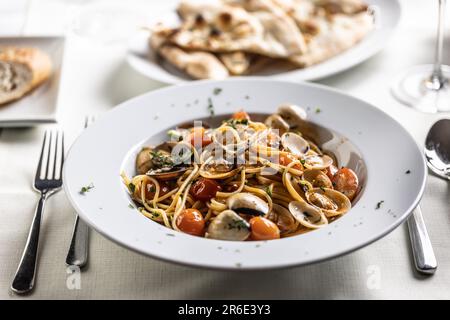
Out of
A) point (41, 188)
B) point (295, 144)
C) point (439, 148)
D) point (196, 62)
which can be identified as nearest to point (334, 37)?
point (196, 62)

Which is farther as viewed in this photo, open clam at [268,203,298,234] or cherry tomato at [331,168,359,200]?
cherry tomato at [331,168,359,200]

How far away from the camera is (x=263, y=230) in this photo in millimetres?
2789

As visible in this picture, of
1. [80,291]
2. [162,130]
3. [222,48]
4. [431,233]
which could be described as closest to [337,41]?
[222,48]

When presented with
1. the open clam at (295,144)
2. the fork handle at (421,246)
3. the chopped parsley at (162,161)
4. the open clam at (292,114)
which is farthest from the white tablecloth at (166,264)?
the open clam at (292,114)

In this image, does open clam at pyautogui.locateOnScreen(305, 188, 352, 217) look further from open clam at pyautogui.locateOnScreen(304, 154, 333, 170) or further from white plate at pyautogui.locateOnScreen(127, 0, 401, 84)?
white plate at pyautogui.locateOnScreen(127, 0, 401, 84)

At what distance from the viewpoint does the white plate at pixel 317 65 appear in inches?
173

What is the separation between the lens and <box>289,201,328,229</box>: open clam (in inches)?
114

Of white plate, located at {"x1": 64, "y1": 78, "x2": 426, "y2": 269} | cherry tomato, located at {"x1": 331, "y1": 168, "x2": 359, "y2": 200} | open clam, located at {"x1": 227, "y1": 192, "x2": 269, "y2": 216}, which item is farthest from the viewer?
cherry tomato, located at {"x1": 331, "y1": 168, "x2": 359, "y2": 200}

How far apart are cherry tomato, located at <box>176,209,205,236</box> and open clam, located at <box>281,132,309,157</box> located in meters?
0.68

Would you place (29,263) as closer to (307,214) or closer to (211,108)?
(307,214)

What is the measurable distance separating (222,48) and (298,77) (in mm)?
648

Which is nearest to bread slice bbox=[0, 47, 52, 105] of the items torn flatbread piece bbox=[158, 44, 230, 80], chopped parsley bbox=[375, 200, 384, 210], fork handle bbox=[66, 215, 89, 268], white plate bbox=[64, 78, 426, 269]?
torn flatbread piece bbox=[158, 44, 230, 80]

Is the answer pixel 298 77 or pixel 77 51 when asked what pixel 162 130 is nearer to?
pixel 298 77

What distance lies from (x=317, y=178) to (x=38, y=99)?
222 centimetres
